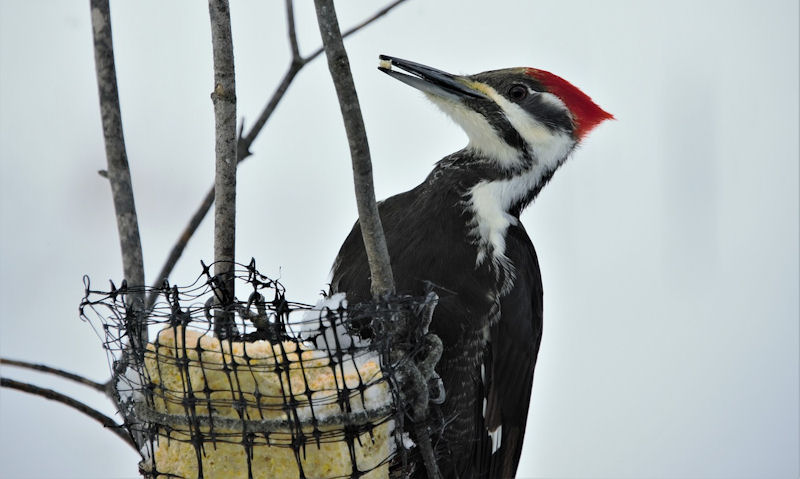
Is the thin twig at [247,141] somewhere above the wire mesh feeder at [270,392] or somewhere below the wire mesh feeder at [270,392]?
above

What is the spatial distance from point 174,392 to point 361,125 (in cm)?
46

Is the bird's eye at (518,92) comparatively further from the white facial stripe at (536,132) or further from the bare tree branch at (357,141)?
the bare tree branch at (357,141)

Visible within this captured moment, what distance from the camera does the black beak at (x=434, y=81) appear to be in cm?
195

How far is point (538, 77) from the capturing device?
7.16 ft

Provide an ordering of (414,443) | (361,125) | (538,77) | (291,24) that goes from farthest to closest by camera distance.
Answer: (538,77)
(291,24)
(414,443)
(361,125)

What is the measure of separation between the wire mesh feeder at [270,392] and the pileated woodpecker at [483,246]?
0.47 metres

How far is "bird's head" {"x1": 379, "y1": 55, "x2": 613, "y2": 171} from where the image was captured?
209cm

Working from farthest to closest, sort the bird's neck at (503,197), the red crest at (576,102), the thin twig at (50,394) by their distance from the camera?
the red crest at (576,102), the bird's neck at (503,197), the thin twig at (50,394)

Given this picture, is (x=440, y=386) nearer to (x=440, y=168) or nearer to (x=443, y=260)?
(x=443, y=260)

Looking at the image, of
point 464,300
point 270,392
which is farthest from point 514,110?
point 270,392

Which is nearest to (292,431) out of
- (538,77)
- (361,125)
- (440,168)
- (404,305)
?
(404,305)

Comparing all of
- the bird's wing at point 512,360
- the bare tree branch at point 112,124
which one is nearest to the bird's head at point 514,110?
the bird's wing at point 512,360

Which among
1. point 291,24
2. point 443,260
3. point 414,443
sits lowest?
point 414,443

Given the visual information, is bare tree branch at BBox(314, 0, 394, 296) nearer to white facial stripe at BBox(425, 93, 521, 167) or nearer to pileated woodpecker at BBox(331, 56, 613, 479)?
pileated woodpecker at BBox(331, 56, 613, 479)
